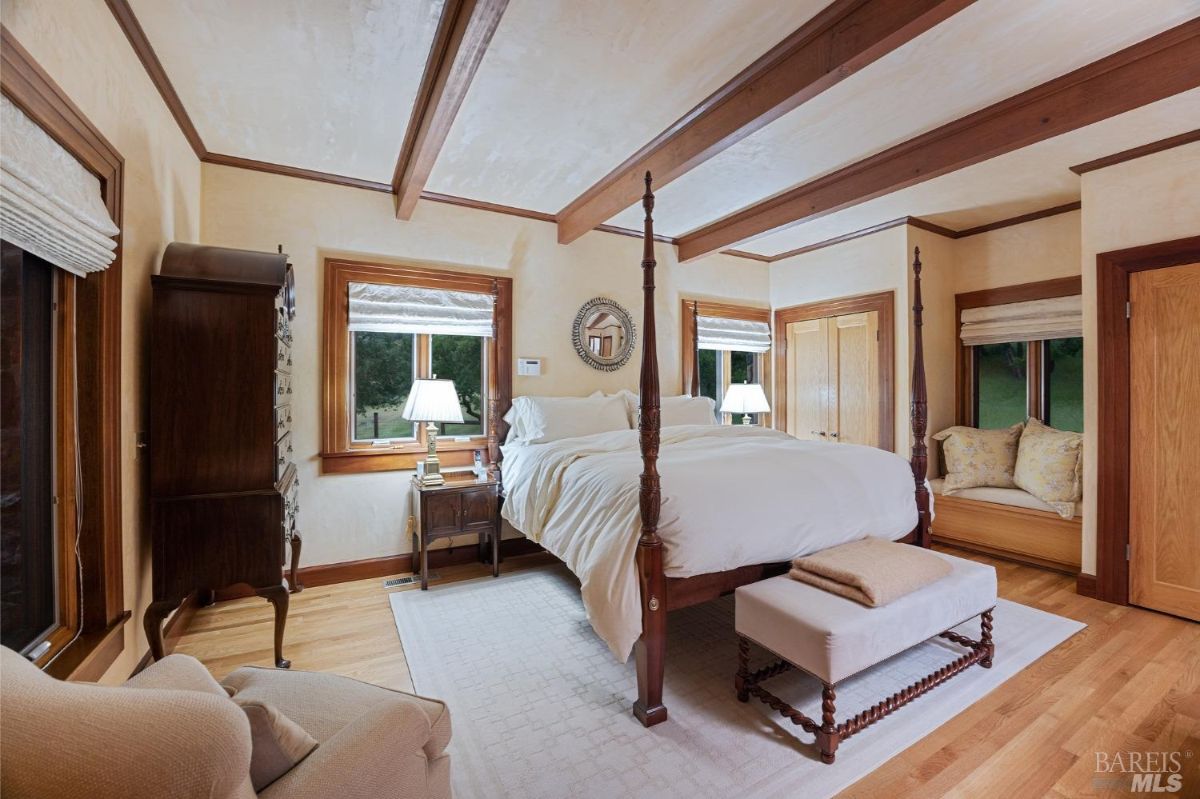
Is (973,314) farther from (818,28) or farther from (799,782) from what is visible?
(799,782)

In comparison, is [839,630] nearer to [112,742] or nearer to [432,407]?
[112,742]

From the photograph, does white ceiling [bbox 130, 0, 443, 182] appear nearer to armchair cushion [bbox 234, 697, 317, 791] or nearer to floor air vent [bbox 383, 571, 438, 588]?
armchair cushion [bbox 234, 697, 317, 791]

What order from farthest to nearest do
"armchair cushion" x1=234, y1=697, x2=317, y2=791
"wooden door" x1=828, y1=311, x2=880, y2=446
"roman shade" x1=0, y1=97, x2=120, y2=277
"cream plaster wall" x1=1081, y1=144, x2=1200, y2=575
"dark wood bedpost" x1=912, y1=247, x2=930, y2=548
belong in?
1. "wooden door" x1=828, y1=311, x2=880, y2=446
2. "dark wood bedpost" x1=912, y1=247, x2=930, y2=548
3. "cream plaster wall" x1=1081, y1=144, x2=1200, y2=575
4. "roman shade" x1=0, y1=97, x2=120, y2=277
5. "armchair cushion" x1=234, y1=697, x2=317, y2=791

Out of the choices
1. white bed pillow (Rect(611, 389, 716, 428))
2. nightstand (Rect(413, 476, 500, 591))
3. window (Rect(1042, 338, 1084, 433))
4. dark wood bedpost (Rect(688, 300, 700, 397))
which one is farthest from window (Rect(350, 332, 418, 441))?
window (Rect(1042, 338, 1084, 433))

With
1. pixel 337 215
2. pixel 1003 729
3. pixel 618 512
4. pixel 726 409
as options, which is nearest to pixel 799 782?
pixel 1003 729

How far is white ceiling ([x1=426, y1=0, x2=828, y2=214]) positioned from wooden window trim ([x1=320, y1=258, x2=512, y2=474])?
0.79 meters

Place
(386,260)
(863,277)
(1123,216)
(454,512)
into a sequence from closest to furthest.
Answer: (1123,216), (454,512), (386,260), (863,277)

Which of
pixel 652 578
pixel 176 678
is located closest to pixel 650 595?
pixel 652 578

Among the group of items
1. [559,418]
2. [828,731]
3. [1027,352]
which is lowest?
[828,731]

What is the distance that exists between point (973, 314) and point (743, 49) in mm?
3580

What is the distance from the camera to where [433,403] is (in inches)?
134

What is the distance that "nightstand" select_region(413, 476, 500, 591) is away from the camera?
3420 millimetres

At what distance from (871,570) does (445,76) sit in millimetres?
2692

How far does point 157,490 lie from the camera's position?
2205mm
